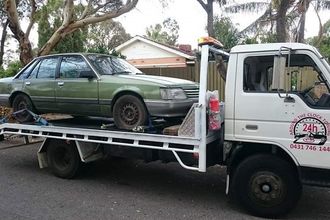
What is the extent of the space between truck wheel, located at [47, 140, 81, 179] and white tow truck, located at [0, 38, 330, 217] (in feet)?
5.39

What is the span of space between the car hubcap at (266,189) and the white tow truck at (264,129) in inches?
0.5

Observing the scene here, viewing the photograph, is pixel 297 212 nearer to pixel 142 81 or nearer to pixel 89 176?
pixel 142 81

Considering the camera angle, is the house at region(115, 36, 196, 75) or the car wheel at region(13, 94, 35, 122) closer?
the car wheel at region(13, 94, 35, 122)

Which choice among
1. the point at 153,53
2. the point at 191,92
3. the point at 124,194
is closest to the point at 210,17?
the point at 153,53

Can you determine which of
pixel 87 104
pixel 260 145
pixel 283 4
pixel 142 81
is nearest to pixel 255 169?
pixel 260 145

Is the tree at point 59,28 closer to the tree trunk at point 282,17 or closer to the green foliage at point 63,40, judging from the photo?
the green foliage at point 63,40

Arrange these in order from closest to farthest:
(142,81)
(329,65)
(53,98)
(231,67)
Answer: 1. (329,65)
2. (231,67)
3. (142,81)
4. (53,98)

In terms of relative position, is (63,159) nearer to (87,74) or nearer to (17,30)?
(87,74)

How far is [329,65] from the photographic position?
532 centimetres

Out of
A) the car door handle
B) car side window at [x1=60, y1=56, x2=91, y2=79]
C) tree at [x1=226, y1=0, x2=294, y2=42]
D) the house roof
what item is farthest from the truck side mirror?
the house roof

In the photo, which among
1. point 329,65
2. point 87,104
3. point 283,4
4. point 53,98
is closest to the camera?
point 329,65

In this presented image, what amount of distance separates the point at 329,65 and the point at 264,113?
1007 mm

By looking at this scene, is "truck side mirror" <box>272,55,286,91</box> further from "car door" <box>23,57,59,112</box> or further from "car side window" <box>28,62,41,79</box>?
"car side window" <box>28,62,41,79</box>

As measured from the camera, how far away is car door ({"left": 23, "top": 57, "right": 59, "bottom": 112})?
25.7 feet
